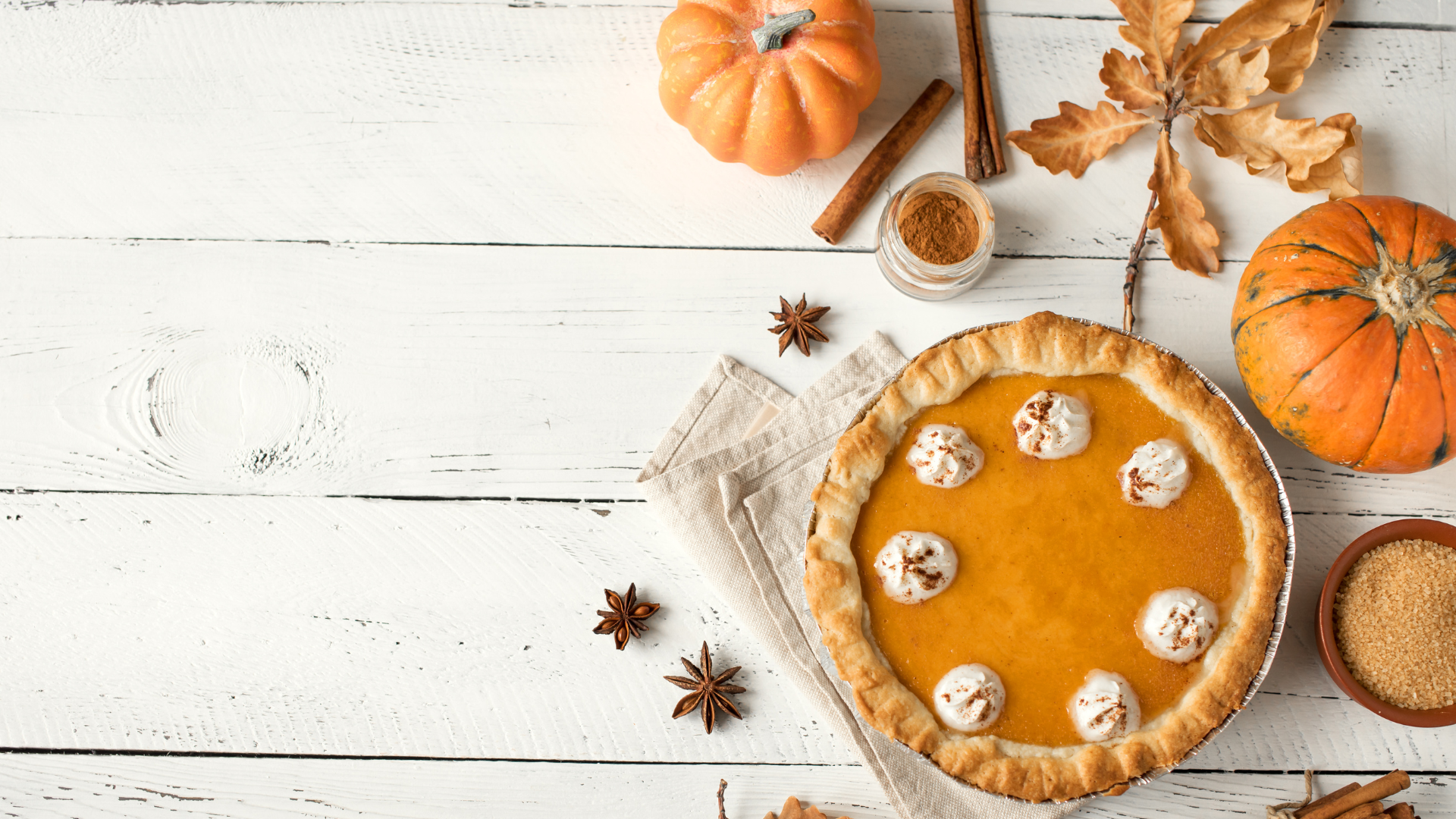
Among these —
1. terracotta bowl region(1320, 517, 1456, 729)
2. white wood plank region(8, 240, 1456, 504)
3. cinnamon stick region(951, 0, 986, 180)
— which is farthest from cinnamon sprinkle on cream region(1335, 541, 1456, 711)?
cinnamon stick region(951, 0, 986, 180)

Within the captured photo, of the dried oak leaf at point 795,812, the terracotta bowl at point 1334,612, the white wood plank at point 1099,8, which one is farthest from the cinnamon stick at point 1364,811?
the white wood plank at point 1099,8

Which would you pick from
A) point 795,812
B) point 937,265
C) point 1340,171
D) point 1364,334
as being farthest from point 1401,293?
point 795,812

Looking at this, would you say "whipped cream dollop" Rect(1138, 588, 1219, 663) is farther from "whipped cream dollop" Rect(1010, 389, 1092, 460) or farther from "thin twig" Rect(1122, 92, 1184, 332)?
"thin twig" Rect(1122, 92, 1184, 332)

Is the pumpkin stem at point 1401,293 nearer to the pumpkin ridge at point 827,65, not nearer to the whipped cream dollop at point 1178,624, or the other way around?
the whipped cream dollop at point 1178,624

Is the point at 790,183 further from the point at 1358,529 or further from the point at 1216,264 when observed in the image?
the point at 1358,529

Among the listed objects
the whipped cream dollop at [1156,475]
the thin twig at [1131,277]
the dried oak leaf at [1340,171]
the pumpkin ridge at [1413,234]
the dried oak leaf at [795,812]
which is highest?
the dried oak leaf at [1340,171]

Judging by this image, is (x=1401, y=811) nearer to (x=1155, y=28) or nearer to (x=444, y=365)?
(x=1155, y=28)

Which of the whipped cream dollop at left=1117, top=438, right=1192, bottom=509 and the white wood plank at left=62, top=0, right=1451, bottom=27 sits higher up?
the white wood plank at left=62, top=0, right=1451, bottom=27
